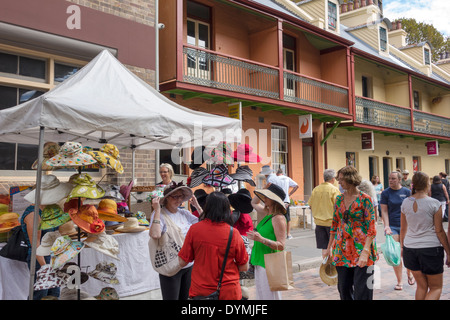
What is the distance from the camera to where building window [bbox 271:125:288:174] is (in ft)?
48.3

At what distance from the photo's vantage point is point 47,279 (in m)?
3.98

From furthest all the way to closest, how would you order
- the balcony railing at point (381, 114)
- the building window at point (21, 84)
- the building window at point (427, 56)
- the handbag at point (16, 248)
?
the building window at point (427, 56) → the balcony railing at point (381, 114) → the building window at point (21, 84) → the handbag at point (16, 248)

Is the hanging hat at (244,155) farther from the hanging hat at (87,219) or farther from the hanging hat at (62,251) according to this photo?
the hanging hat at (62,251)

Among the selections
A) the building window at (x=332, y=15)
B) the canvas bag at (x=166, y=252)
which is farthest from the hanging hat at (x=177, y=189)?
the building window at (x=332, y=15)

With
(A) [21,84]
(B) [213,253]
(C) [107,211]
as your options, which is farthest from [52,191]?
(A) [21,84]

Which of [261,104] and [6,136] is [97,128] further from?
[261,104]

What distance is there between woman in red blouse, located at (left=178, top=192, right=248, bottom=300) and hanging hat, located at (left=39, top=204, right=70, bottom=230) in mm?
1478

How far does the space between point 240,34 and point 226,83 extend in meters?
3.00

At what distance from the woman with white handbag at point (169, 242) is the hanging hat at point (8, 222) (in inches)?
65.5

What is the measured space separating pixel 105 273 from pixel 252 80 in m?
9.96

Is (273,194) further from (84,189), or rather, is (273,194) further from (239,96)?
(239,96)

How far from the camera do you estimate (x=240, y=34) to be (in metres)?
13.9

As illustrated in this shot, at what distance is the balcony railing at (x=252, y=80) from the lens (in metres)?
11.5

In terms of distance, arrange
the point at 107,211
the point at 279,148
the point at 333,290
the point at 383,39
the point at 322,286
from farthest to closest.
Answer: the point at 383,39
the point at 279,148
the point at 322,286
the point at 333,290
the point at 107,211
